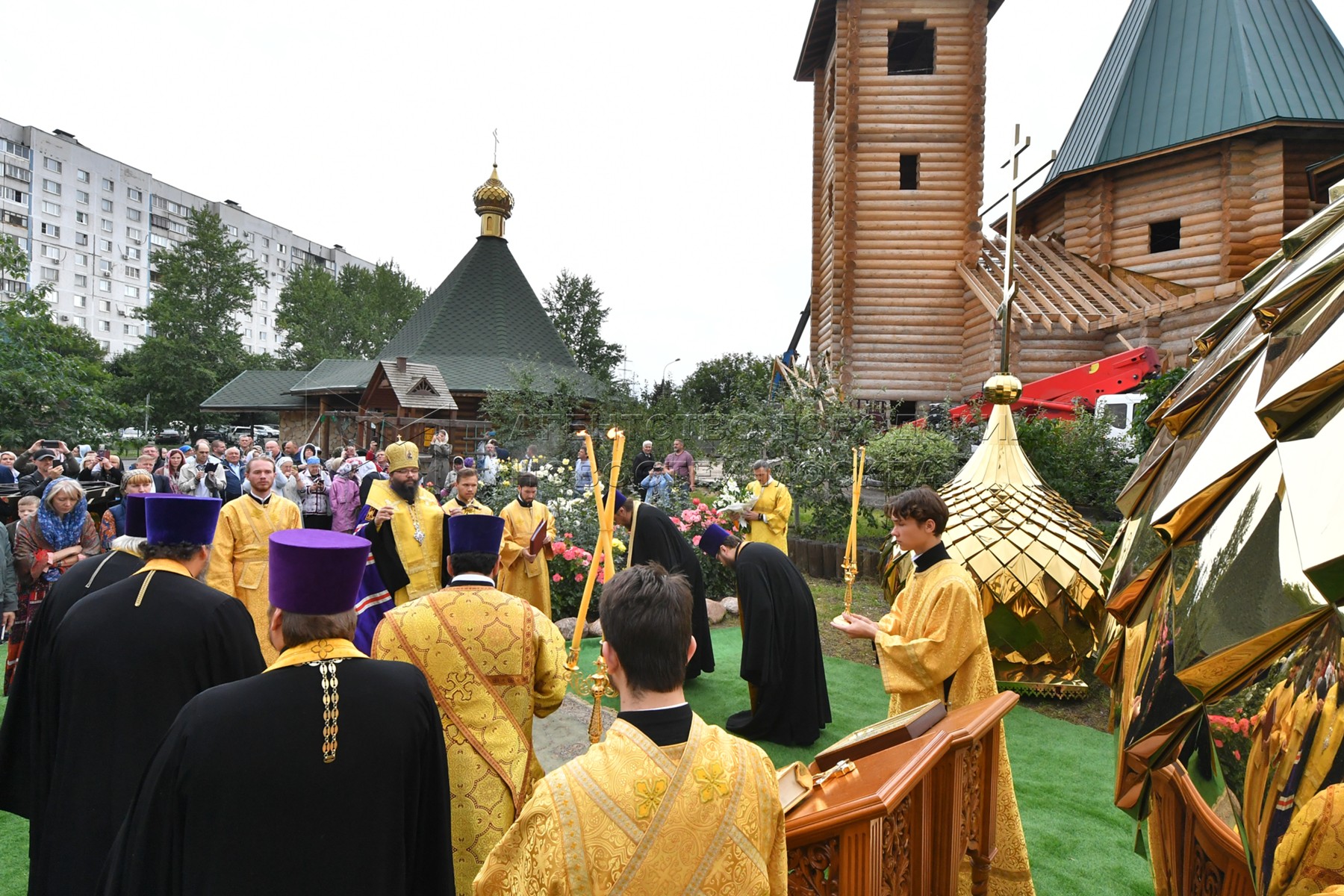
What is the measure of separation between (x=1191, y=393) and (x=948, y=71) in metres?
19.8

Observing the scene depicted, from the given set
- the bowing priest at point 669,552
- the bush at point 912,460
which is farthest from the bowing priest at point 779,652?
the bush at point 912,460

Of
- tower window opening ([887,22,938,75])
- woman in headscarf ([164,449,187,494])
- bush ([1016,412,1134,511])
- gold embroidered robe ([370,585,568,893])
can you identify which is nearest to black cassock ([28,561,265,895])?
gold embroidered robe ([370,585,568,893])

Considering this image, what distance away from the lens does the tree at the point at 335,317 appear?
164ft

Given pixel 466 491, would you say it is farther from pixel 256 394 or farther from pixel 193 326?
pixel 193 326

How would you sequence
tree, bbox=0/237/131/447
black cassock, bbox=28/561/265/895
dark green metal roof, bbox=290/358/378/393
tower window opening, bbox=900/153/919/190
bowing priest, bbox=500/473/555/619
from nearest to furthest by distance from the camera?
1. black cassock, bbox=28/561/265/895
2. bowing priest, bbox=500/473/555/619
3. tree, bbox=0/237/131/447
4. tower window opening, bbox=900/153/919/190
5. dark green metal roof, bbox=290/358/378/393

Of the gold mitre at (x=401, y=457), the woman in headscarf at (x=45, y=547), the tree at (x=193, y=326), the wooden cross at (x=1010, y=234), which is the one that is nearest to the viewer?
the wooden cross at (x=1010, y=234)

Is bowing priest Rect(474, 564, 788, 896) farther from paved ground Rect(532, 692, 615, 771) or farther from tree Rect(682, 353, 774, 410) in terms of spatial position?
tree Rect(682, 353, 774, 410)

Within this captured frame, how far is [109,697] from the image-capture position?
280 centimetres

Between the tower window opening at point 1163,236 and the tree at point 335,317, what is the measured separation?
42937 mm

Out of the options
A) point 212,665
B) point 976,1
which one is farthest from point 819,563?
point 976,1

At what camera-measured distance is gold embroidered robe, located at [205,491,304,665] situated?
19.0 feet

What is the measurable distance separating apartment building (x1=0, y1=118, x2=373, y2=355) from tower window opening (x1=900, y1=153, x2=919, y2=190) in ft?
163

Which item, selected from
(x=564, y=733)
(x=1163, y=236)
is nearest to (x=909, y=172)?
(x=1163, y=236)

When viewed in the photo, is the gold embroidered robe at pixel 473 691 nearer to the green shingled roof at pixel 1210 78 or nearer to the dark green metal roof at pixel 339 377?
the green shingled roof at pixel 1210 78
